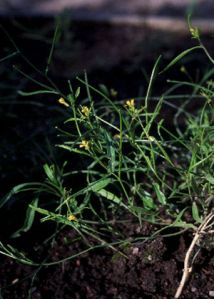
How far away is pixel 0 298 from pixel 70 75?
1373mm

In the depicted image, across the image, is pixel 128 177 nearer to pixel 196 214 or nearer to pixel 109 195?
pixel 109 195

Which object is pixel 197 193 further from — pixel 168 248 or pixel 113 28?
pixel 113 28

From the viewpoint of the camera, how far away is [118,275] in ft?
5.55

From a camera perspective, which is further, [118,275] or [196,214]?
[118,275]

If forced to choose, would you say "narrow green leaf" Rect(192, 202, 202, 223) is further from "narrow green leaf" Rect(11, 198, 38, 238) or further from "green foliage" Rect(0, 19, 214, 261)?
"narrow green leaf" Rect(11, 198, 38, 238)

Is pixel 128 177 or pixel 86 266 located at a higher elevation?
pixel 128 177

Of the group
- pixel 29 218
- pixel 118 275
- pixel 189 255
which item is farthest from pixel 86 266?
pixel 189 255

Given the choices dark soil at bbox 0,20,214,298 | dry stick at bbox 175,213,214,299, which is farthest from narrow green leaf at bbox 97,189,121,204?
dry stick at bbox 175,213,214,299

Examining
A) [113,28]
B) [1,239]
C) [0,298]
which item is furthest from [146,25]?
[0,298]

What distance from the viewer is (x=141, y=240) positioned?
5.64 ft

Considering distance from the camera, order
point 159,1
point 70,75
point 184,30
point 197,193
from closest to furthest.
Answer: point 197,193
point 70,75
point 184,30
point 159,1

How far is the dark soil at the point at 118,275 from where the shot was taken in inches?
64.8

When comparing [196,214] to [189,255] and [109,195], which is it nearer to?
[189,255]

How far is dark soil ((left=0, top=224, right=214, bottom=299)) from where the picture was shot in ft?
5.40
